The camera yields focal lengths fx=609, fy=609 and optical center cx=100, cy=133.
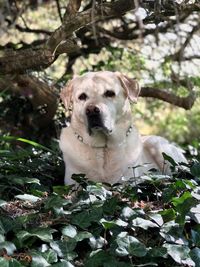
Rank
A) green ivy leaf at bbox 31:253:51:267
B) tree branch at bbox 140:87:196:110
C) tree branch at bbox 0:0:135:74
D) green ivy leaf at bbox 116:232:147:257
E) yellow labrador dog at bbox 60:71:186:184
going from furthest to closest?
tree branch at bbox 140:87:196:110, yellow labrador dog at bbox 60:71:186:184, tree branch at bbox 0:0:135:74, green ivy leaf at bbox 116:232:147:257, green ivy leaf at bbox 31:253:51:267

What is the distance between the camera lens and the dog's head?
4.76 m

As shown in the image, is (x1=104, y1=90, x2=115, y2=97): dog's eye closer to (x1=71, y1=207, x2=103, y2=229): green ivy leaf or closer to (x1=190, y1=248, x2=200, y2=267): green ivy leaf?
(x1=71, y1=207, x2=103, y2=229): green ivy leaf

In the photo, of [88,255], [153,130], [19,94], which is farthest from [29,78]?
[153,130]

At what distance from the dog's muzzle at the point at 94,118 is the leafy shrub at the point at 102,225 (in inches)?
28.3

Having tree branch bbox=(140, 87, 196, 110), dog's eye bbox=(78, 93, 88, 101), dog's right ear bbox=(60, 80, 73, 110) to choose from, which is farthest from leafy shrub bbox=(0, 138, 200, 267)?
tree branch bbox=(140, 87, 196, 110)

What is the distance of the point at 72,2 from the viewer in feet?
15.0

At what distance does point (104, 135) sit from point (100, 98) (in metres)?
0.31

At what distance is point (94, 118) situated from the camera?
473 centimetres

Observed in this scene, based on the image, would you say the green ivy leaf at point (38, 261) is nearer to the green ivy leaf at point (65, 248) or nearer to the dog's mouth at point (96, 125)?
the green ivy leaf at point (65, 248)

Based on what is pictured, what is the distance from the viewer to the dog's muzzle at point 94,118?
4699 millimetres

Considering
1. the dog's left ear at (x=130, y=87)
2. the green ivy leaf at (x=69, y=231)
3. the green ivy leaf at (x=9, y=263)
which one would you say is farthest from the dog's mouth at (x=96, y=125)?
the green ivy leaf at (x=9, y=263)

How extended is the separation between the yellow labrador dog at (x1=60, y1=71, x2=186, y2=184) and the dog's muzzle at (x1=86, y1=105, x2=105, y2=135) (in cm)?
1

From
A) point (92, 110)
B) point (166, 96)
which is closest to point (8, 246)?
point (92, 110)

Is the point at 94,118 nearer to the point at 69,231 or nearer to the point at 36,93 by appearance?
the point at 69,231
